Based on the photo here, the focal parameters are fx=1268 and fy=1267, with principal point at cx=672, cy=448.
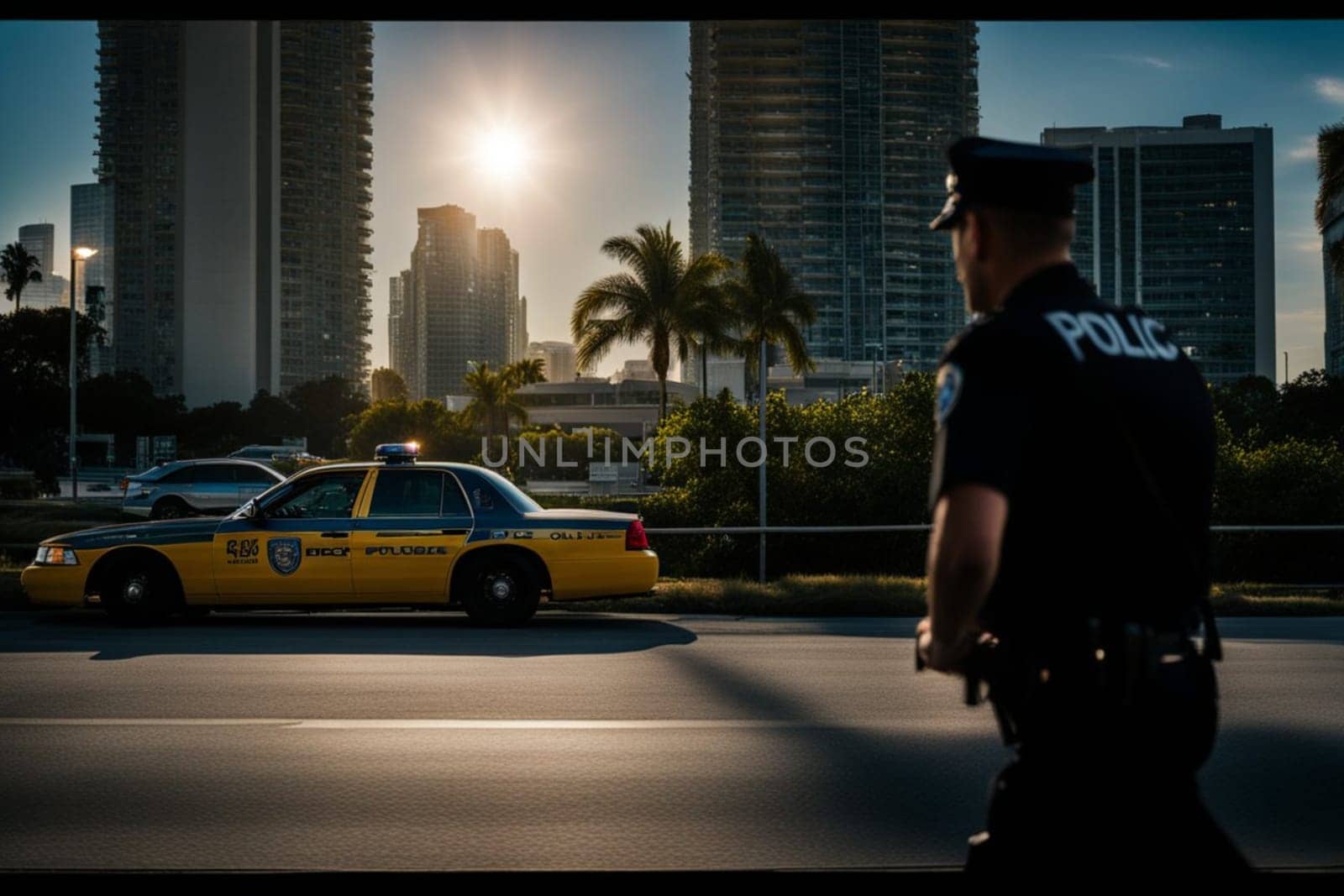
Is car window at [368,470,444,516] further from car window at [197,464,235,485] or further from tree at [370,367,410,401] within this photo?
tree at [370,367,410,401]

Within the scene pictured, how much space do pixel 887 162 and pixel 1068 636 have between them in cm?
14615

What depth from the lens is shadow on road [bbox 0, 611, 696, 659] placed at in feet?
33.8

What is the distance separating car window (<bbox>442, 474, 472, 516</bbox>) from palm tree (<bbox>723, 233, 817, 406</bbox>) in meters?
21.3

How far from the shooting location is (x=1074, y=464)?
85.7 inches

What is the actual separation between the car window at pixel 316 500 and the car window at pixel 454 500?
81 cm

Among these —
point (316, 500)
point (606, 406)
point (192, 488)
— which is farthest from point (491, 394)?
point (316, 500)

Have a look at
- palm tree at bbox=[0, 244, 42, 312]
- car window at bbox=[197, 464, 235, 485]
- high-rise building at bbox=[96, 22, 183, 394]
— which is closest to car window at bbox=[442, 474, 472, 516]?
car window at bbox=[197, 464, 235, 485]

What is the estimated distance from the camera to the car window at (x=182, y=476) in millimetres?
28969

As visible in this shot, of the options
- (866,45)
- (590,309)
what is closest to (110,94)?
(866,45)

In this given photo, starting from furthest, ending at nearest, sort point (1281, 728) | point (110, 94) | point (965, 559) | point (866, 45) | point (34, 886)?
point (110, 94), point (866, 45), point (1281, 728), point (34, 886), point (965, 559)

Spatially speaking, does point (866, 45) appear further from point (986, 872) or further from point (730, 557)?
point (986, 872)

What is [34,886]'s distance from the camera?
→ 376 centimetres

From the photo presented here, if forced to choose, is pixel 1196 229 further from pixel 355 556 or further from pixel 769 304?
pixel 355 556

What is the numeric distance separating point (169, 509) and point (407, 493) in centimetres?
1898
